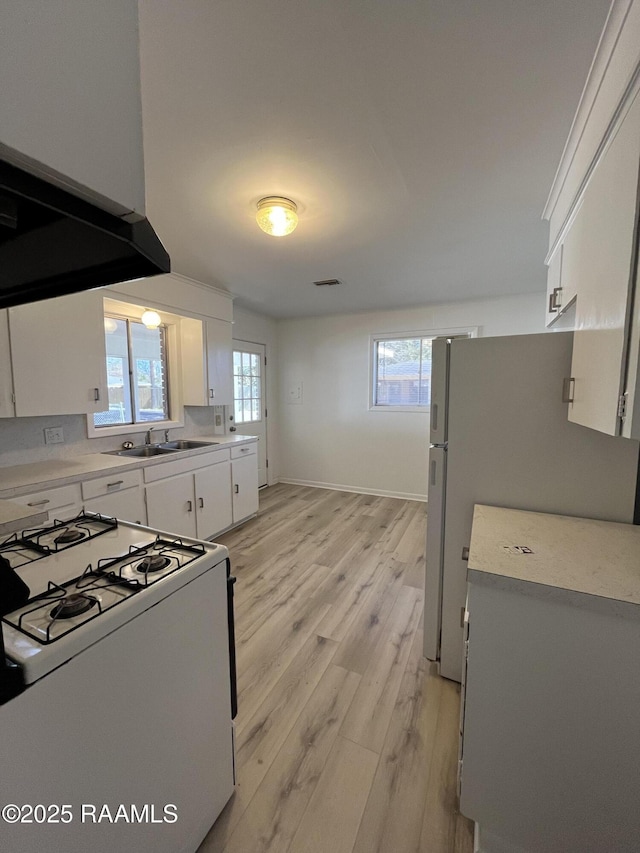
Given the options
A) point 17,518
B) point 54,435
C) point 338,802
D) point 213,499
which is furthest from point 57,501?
point 338,802

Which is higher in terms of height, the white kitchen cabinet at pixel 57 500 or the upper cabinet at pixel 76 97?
the upper cabinet at pixel 76 97

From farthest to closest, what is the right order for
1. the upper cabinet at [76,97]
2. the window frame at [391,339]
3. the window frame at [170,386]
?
the window frame at [391,339]
the window frame at [170,386]
the upper cabinet at [76,97]

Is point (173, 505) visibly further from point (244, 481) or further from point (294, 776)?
point (294, 776)

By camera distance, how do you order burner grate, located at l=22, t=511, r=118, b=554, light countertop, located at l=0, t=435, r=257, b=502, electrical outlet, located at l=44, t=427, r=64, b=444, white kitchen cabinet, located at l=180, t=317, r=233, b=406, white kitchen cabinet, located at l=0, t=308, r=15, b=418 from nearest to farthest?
burner grate, located at l=22, t=511, r=118, b=554 < light countertop, located at l=0, t=435, r=257, b=502 < white kitchen cabinet, located at l=0, t=308, r=15, b=418 < electrical outlet, located at l=44, t=427, r=64, b=444 < white kitchen cabinet, located at l=180, t=317, r=233, b=406

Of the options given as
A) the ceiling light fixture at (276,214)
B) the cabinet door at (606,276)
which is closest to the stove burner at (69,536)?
Answer: the cabinet door at (606,276)

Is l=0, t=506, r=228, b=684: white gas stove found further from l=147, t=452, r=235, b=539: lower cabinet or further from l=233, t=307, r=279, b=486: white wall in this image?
l=233, t=307, r=279, b=486: white wall

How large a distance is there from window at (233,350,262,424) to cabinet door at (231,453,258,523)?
957mm

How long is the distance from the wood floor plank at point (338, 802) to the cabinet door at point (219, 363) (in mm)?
3023

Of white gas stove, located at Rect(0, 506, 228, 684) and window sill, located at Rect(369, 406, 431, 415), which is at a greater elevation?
window sill, located at Rect(369, 406, 431, 415)

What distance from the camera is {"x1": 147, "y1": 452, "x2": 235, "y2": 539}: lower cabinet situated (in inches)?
109

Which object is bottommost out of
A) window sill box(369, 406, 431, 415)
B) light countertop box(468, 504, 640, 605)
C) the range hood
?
light countertop box(468, 504, 640, 605)

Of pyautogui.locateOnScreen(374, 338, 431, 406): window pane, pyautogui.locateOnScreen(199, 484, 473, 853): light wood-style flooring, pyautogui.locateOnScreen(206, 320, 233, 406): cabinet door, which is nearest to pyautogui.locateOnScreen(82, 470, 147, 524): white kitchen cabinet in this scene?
pyautogui.locateOnScreen(199, 484, 473, 853): light wood-style flooring

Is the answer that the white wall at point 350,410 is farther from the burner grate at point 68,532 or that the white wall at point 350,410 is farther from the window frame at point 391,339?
the burner grate at point 68,532

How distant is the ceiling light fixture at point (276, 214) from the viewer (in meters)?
1.94
